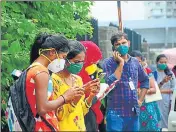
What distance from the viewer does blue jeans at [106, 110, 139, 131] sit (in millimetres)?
5184

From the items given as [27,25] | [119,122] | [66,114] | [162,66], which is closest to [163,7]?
[162,66]

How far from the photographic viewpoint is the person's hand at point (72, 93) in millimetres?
3338

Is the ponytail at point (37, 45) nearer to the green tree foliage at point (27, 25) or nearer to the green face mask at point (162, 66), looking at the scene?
the green tree foliage at point (27, 25)

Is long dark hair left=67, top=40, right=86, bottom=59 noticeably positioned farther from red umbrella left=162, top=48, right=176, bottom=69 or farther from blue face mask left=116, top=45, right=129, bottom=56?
red umbrella left=162, top=48, right=176, bottom=69

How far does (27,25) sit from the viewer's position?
4301 millimetres

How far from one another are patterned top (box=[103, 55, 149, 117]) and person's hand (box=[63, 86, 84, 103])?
1704 mm

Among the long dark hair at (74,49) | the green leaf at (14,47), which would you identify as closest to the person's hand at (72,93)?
the long dark hair at (74,49)

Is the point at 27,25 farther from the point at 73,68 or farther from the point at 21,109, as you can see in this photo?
the point at 21,109

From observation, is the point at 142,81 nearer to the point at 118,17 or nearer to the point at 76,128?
the point at 118,17

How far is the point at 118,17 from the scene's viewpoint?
261 inches

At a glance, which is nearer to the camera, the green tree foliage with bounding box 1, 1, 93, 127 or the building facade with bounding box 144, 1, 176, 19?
the green tree foliage with bounding box 1, 1, 93, 127

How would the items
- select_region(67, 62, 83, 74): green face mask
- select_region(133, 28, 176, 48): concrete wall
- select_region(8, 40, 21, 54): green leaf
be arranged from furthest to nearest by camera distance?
select_region(133, 28, 176, 48): concrete wall < select_region(8, 40, 21, 54): green leaf < select_region(67, 62, 83, 74): green face mask

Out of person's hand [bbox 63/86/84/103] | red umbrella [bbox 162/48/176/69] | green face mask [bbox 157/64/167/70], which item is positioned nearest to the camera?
person's hand [bbox 63/86/84/103]

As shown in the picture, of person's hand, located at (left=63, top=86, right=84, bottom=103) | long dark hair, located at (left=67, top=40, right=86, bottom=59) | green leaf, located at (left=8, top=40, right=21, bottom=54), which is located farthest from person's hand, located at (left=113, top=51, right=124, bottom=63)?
person's hand, located at (left=63, top=86, right=84, bottom=103)
